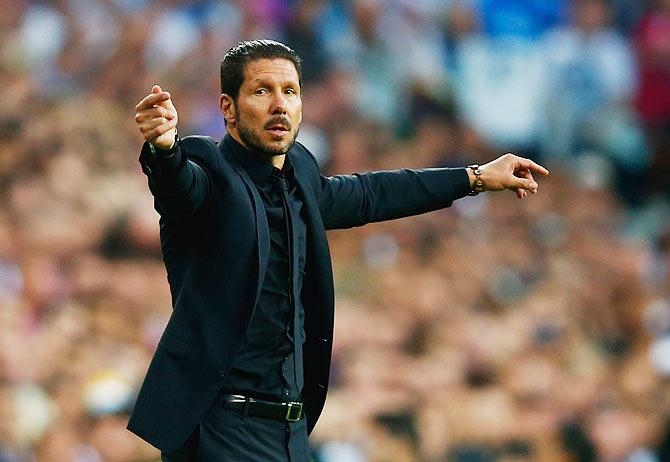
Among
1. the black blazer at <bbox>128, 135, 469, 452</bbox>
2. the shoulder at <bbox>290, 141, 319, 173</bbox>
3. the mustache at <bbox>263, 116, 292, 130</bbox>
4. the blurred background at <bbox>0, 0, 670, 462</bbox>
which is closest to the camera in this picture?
the black blazer at <bbox>128, 135, 469, 452</bbox>

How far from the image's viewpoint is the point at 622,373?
239 inches

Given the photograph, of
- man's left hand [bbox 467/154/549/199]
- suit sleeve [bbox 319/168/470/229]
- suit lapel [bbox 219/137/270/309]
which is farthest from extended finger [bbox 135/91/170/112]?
man's left hand [bbox 467/154/549/199]

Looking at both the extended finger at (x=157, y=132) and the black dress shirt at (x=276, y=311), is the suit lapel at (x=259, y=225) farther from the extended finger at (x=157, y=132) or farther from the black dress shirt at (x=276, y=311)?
the extended finger at (x=157, y=132)

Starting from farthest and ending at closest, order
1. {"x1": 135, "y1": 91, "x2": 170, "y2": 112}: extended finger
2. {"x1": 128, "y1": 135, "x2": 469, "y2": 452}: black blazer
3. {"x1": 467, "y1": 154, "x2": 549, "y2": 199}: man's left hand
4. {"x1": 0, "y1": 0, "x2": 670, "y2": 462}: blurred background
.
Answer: {"x1": 0, "y1": 0, "x2": 670, "y2": 462}: blurred background, {"x1": 467, "y1": 154, "x2": 549, "y2": 199}: man's left hand, {"x1": 128, "y1": 135, "x2": 469, "y2": 452}: black blazer, {"x1": 135, "y1": 91, "x2": 170, "y2": 112}: extended finger

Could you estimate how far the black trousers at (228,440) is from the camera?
280 cm

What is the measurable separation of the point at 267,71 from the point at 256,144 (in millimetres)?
163

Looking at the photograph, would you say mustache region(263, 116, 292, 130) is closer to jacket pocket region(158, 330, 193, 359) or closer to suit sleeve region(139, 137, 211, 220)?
suit sleeve region(139, 137, 211, 220)

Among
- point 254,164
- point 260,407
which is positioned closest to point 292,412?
point 260,407

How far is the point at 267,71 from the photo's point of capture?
290 centimetres

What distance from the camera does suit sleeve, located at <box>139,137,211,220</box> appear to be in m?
2.60

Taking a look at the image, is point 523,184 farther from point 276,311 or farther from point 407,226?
point 407,226

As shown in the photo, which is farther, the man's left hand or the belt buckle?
the man's left hand

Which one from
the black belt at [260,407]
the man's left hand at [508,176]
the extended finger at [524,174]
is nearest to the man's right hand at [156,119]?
the black belt at [260,407]

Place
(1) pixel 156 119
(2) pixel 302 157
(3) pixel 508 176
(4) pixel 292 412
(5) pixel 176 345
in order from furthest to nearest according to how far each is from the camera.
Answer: (3) pixel 508 176, (2) pixel 302 157, (4) pixel 292 412, (5) pixel 176 345, (1) pixel 156 119
